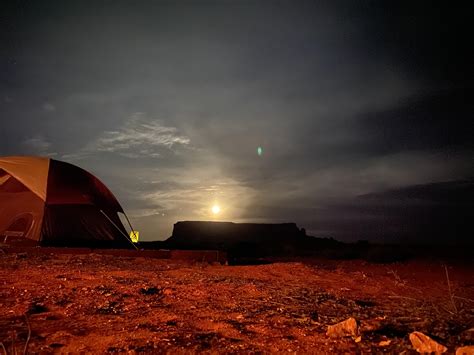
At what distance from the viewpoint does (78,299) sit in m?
4.76

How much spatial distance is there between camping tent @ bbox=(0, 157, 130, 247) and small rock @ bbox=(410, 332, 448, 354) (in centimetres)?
1049

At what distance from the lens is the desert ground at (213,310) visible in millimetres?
3131

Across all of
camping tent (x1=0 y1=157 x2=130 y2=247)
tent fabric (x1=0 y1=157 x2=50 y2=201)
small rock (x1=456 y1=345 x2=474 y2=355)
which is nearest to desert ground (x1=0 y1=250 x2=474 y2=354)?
small rock (x1=456 y1=345 x2=474 y2=355)

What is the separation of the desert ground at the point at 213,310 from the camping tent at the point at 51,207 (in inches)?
102

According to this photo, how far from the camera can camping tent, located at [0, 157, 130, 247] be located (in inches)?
414

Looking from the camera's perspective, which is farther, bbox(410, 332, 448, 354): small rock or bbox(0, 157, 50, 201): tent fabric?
bbox(0, 157, 50, 201): tent fabric

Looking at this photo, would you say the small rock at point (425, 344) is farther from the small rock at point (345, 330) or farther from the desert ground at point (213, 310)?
the small rock at point (345, 330)

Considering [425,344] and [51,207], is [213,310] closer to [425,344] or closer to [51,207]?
[425,344]

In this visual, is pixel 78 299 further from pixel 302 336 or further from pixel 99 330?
pixel 302 336

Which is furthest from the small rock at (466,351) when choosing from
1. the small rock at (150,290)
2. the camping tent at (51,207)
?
the camping tent at (51,207)

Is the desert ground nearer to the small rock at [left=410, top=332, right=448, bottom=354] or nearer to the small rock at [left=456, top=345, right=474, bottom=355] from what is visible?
the small rock at [left=410, top=332, right=448, bottom=354]

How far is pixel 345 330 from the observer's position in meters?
3.40

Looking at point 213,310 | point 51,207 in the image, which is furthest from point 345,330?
point 51,207

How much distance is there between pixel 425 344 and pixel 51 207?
10984 mm
